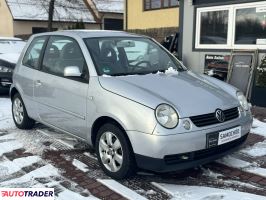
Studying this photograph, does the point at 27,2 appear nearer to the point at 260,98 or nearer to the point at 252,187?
the point at 260,98

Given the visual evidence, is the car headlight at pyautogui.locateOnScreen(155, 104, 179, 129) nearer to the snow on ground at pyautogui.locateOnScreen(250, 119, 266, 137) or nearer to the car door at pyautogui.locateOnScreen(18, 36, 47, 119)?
the car door at pyautogui.locateOnScreen(18, 36, 47, 119)

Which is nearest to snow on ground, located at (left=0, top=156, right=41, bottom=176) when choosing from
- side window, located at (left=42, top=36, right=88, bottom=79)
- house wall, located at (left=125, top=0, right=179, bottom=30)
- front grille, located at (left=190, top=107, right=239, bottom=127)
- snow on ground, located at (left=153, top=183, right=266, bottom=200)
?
side window, located at (left=42, top=36, right=88, bottom=79)

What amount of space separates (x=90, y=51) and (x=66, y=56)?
1.63 feet

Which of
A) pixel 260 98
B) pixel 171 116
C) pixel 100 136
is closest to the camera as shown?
pixel 171 116

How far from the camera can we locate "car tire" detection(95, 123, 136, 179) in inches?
163

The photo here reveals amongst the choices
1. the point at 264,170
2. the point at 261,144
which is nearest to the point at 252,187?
the point at 264,170

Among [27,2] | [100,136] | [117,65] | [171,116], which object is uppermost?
[27,2]

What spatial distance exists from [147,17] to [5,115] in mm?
12749

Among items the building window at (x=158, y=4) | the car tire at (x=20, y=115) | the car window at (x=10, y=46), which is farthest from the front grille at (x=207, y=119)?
the building window at (x=158, y=4)

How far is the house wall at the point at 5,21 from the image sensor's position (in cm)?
2733

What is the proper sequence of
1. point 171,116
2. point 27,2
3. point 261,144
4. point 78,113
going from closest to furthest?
point 171,116 < point 78,113 < point 261,144 < point 27,2

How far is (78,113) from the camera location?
481 cm

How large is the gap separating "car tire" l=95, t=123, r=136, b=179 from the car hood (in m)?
0.43

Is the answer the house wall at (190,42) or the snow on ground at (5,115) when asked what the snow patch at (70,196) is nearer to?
the snow on ground at (5,115)
